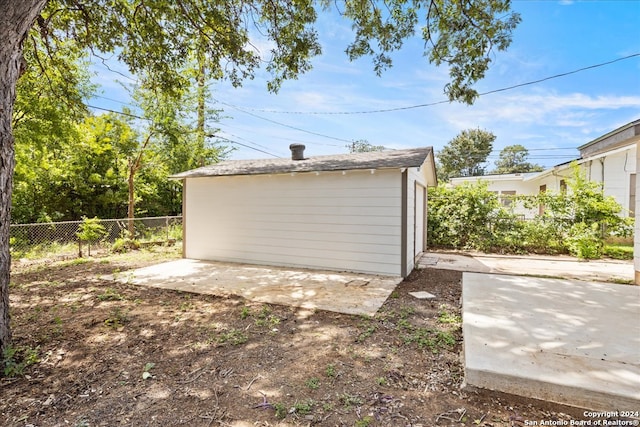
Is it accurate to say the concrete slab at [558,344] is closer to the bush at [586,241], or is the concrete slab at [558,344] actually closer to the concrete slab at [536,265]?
the concrete slab at [536,265]

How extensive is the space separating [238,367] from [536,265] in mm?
7595

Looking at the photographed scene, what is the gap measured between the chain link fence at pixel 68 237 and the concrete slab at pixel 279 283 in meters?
3.02

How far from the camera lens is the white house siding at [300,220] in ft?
19.8

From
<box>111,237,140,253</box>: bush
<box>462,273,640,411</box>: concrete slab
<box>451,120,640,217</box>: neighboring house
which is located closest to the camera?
<box>462,273,640,411</box>: concrete slab

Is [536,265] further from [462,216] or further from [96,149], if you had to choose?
[96,149]

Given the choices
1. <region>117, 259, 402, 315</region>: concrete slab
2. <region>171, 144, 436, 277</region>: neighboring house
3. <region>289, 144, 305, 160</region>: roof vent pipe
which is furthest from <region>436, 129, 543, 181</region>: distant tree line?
<region>117, 259, 402, 315</region>: concrete slab

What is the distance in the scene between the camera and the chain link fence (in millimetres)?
7473

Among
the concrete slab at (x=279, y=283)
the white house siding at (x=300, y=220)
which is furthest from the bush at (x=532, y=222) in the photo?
the concrete slab at (x=279, y=283)

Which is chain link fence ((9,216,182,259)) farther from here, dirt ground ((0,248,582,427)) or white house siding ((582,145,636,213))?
white house siding ((582,145,636,213))

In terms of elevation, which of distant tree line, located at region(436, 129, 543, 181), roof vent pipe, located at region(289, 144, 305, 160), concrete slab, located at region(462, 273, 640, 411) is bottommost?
concrete slab, located at region(462, 273, 640, 411)

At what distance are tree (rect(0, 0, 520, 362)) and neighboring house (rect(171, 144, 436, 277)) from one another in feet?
6.38

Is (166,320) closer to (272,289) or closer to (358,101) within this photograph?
(272,289)

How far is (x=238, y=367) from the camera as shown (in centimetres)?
265

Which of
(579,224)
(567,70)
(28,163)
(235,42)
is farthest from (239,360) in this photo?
(567,70)
